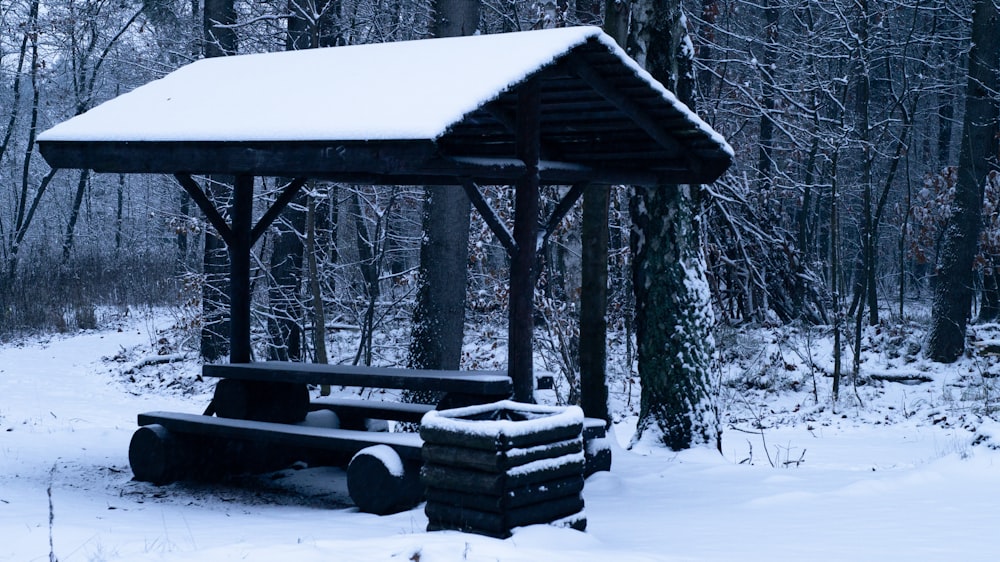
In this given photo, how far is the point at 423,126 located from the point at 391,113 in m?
0.51

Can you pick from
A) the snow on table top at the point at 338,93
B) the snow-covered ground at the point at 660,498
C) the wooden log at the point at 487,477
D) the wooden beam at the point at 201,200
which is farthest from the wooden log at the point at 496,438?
the wooden beam at the point at 201,200

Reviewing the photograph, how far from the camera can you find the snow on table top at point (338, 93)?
254 inches

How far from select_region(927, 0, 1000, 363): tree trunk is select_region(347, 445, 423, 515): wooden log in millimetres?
11092

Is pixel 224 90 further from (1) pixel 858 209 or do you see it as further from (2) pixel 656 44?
(1) pixel 858 209

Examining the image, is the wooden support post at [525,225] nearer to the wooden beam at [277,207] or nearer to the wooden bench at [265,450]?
the wooden bench at [265,450]

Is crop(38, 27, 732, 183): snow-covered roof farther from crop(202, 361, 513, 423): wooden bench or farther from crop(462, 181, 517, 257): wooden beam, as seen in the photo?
crop(202, 361, 513, 423): wooden bench

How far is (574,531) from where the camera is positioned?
19.4ft

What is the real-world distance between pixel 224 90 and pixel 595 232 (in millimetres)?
3772

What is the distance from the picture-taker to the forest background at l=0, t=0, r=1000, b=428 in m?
14.3

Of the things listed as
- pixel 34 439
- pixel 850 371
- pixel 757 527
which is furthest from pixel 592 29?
pixel 850 371

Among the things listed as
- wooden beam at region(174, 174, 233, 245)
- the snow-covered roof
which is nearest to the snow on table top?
the snow-covered roof

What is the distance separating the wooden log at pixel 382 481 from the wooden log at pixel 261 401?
6.64ft

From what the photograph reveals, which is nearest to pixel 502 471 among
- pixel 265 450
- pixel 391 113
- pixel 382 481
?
pixel 382 481

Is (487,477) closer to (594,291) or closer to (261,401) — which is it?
(261,401)
